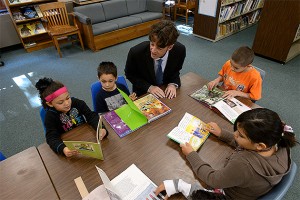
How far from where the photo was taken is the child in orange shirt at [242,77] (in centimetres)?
165

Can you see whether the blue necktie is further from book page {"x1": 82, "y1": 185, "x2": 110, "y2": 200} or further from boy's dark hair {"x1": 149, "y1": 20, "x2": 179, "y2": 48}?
book page {"x1": 82, "y1": 185, "x2": 110, "y2": 200}

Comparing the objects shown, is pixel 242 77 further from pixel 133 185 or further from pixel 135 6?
pixel 135 6

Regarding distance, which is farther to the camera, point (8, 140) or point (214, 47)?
point (214, 47)

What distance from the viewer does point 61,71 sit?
369cm

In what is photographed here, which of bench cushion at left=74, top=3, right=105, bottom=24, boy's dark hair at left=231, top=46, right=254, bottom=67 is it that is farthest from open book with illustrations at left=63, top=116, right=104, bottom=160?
bench cushion at left=74, top=3, right=105, bottom=24

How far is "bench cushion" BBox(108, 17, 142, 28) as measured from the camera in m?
4.44

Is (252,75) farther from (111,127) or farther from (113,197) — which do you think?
(113,197)

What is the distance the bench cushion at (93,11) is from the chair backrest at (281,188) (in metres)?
4.53

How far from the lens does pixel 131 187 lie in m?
1.00

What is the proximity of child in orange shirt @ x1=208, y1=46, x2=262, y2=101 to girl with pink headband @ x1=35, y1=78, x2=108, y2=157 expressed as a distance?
102 centimetres

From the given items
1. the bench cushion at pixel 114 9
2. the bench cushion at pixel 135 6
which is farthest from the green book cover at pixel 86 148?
the bench cushion at pixel 135 6

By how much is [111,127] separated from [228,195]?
0.79 m

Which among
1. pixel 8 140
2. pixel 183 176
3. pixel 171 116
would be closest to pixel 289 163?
pixel 183 176

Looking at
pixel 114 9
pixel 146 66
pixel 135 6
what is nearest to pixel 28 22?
pixel 114 9
